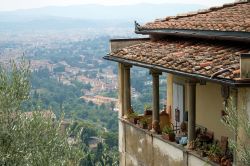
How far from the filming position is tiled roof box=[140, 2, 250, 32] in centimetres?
1267

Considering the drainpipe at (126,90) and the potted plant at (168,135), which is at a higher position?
the drainpipe at (126,90)

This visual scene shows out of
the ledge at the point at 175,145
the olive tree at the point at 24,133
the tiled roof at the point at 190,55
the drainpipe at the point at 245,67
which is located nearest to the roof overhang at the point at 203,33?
the tiled roof at the point at 190,55

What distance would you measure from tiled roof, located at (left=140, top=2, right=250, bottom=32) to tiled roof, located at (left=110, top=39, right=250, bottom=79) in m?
0.41

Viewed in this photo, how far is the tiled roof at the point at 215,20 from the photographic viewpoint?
41.6ft

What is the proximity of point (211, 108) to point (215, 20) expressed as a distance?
7.18 ft

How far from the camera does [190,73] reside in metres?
11.5

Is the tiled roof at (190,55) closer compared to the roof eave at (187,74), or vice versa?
the roof eave at (187,74)

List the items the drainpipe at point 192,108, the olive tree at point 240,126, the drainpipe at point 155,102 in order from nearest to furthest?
the olive tree at point 240,126 < the drainpipe at point 192,108 < the drainpipe at point 155,102

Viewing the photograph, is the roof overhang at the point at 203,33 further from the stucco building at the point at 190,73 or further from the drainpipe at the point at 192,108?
the drainpipe at the point at 192,108

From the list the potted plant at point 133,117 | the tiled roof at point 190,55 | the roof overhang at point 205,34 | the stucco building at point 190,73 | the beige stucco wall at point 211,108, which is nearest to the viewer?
the stucco building at point 190,73

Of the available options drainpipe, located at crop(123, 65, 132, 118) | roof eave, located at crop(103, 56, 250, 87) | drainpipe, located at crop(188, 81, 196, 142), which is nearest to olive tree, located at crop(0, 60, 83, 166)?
roof eave, located at crop(103, 56, 250, 87)

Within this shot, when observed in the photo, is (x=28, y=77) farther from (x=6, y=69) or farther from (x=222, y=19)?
(x=222, y=19)

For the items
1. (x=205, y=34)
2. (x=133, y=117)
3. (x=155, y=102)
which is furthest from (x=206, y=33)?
(x=133, y=117)

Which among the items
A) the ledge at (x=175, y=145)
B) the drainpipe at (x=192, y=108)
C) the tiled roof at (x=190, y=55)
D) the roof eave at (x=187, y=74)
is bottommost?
the ledge at (x=175, y=145)
